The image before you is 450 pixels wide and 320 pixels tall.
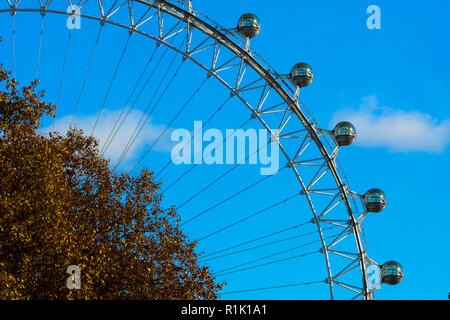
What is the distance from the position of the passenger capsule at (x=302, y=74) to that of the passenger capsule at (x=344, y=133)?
2.85 meters

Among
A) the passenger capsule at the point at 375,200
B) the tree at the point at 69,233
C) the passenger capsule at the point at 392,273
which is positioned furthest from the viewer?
the passenger capsule at the point at 375,200

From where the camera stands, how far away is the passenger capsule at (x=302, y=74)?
34.8m

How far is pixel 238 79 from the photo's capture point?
116 feet

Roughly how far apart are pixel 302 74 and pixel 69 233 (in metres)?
15.2

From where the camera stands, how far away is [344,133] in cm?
3506

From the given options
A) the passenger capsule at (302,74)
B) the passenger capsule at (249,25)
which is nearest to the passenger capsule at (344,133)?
the passenger capsule at (302,74)

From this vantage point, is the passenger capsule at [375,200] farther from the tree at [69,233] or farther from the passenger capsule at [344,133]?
the tree at [69,233]

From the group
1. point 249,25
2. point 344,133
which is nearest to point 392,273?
point 344,133

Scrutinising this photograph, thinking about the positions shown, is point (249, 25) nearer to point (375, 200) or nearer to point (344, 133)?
point (344, 133)

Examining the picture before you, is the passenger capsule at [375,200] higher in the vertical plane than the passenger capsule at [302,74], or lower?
lower

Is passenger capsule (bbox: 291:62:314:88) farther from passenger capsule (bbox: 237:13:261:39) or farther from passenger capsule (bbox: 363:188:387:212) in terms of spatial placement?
passenger capsule (bbox: 363:188:387:212)

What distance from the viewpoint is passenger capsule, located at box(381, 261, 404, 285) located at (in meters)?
33.6
